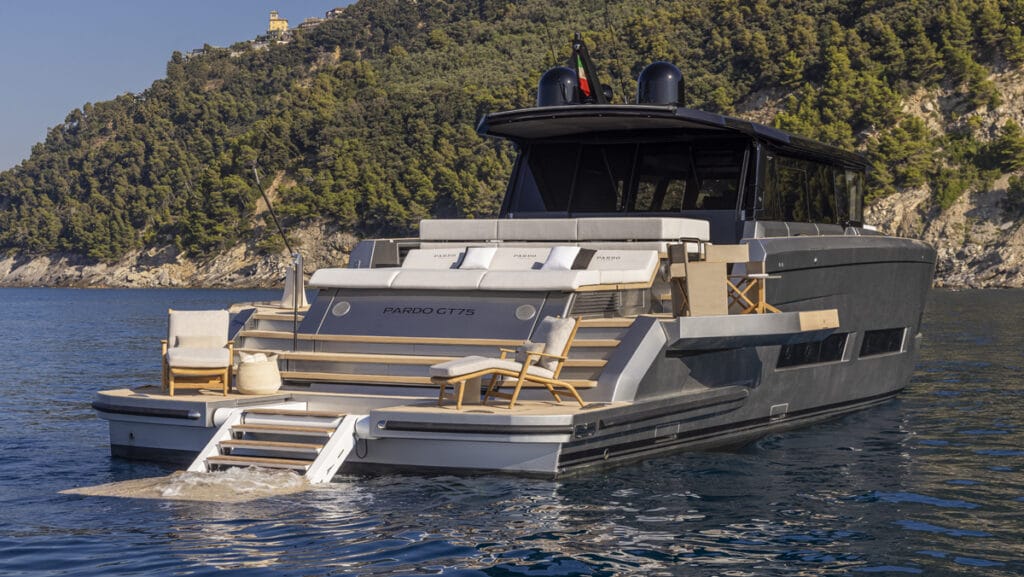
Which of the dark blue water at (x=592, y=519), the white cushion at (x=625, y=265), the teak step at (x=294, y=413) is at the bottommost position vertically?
the dark blue water at (x=592, y=519)

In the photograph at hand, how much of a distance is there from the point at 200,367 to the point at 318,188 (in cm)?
9942

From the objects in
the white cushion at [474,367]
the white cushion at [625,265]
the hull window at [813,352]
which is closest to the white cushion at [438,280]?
the white cushion at [625,265]

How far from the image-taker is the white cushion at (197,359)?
32.6 ft

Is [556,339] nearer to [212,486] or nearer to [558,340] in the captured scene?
[558,340]

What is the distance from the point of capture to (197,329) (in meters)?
10.4

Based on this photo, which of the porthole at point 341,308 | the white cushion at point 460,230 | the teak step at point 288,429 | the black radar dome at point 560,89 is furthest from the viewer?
the black radar dome at point 560,89

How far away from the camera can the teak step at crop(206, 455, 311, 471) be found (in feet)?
29.5

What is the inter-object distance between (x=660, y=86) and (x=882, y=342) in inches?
168

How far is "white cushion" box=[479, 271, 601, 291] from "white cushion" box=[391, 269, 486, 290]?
0.43 ft

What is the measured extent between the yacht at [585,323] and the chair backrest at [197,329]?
1.48 feet

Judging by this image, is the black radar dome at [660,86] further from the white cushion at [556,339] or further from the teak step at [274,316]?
the white cushion at [556,339]

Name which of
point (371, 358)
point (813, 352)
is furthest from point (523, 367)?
point (813, 352)

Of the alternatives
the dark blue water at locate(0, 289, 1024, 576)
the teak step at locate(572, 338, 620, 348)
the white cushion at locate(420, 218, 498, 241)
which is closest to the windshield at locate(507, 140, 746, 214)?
the white cushion at locate(420, 218, 498, 241)

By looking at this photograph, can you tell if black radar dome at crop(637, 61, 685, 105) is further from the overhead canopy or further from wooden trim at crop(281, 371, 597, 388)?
wooden trim at crop(281, 371, 597, 388)
